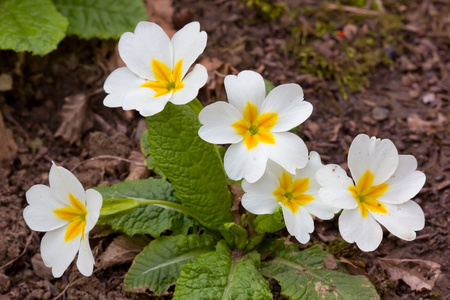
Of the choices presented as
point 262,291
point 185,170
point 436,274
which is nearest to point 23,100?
point 185,170

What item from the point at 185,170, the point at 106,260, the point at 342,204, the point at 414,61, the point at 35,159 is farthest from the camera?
the point at 414,61

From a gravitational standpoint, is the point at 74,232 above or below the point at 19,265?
above

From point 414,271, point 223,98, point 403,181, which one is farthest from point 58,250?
point 414,271

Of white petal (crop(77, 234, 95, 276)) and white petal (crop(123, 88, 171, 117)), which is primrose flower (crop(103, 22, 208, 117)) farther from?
white petal (crop(77, 234, 95, 276))

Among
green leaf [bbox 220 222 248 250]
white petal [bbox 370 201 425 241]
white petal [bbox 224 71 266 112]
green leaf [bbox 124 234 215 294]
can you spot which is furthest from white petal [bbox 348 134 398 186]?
green leaf [bbox 124 234 215 294]

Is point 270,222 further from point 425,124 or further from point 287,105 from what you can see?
point 425,124

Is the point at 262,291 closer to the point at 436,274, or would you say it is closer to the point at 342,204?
the point at 342,204

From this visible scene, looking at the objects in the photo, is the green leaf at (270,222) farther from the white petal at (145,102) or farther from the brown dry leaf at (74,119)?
the brown dry leaf at (74,119)
